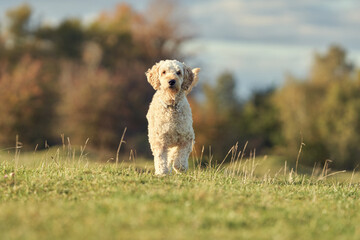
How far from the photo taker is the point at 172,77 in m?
10.3

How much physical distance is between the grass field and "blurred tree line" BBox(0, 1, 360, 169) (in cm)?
3267

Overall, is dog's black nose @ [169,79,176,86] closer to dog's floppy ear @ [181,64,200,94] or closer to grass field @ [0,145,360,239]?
dog's floppy ear @ [181,64,200,94]

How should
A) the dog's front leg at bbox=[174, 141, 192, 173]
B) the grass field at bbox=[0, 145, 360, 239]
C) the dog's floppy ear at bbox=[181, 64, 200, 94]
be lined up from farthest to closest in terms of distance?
1. the dog's floppy ear at bbox=[181, 64, 200, 94]
2. the dog's front leg at bbox=[174, 141, 192, 173]
3. the grass field at bbox=[0, 145, 360, 239]

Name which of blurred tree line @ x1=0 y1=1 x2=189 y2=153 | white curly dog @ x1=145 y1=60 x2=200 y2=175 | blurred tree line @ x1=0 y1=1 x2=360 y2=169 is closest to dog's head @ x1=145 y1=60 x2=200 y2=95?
white curly dog @ x1=145 y1=60 x2=200 y2=175

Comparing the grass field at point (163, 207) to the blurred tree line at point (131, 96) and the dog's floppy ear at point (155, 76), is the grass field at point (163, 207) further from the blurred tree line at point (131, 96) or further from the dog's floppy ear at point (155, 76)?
the blurred tree line at point (131, 96)

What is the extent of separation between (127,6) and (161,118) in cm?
6599

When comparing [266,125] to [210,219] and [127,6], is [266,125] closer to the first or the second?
[127,6]

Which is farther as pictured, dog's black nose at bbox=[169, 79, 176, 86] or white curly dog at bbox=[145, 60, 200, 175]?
white curly dog at bbox=[145, 60, 200, 175]

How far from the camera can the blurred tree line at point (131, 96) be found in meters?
47.7

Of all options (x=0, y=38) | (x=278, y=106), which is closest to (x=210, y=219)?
(x=278, y=106)

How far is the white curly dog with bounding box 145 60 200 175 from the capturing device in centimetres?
1057

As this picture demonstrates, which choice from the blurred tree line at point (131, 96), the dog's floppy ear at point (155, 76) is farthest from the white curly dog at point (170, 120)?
the blurred tree line at point (131, 96)

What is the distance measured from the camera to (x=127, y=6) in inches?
2936

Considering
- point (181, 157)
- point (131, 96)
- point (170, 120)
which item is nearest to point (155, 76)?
point (170, 120)
